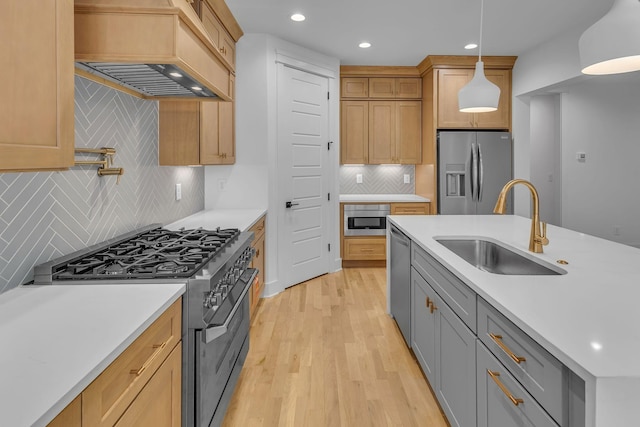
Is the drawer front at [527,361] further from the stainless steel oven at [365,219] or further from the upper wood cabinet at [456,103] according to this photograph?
the upper wood cabinet at [456,103]

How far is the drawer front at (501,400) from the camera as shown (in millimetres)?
1110

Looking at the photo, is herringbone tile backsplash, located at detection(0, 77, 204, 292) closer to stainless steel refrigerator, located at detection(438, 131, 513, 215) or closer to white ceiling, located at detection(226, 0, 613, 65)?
white ceiling, located at detection(226, 0, 613, 65)

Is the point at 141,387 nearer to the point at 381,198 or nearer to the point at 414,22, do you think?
the point at 414,22

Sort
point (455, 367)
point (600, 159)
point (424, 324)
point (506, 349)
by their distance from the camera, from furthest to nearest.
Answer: point (600, 159)
point (424, 324)
point (455, 367)
point (506, 349)

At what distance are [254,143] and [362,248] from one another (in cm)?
215

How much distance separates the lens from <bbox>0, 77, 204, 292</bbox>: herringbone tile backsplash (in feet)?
4.89

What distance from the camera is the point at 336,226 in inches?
205

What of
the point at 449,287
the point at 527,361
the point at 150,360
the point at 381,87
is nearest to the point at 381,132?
the point at 381,87

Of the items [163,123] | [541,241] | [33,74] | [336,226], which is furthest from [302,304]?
[33,74]

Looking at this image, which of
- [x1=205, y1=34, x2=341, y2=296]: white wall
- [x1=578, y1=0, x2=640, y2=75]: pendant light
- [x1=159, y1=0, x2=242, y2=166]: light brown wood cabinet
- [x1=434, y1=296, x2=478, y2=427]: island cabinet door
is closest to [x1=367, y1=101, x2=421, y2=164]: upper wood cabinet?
[x1=205, y1=34, x2=341, y2=296]: white wall

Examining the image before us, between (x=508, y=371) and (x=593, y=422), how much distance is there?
1.38 ft

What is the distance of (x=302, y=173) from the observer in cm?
462

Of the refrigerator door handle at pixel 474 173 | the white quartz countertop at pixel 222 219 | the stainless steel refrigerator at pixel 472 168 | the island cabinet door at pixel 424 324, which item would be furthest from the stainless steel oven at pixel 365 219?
the island cabinet door at pixel 424 324

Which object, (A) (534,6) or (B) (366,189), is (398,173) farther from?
(A) (534,6)
